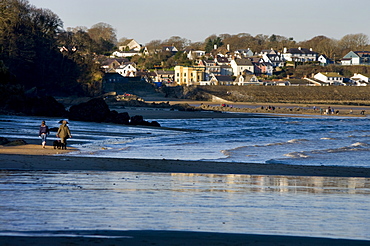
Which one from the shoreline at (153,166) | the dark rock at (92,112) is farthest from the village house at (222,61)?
the shoreline at (153,166)

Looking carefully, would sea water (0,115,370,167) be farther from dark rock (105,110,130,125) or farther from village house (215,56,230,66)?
village house (215,56,230,66)

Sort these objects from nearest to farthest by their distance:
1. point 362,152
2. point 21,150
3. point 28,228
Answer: point 28,228 → point 21,150 → point 362,152

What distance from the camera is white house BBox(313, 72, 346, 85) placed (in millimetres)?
Result: 113625

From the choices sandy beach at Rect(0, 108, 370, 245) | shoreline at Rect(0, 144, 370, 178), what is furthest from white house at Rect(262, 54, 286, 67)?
shoreline at Rect(0, 144, 370, 178)

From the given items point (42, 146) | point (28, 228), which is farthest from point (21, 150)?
point (28, 228)

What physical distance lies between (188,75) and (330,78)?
104ft

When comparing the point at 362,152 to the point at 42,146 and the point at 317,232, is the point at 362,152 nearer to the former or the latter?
the point at 42,146

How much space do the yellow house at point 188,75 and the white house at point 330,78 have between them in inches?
1048

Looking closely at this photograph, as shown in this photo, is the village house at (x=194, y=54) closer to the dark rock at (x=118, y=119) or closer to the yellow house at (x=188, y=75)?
the yellow house at (x=188, y=75)

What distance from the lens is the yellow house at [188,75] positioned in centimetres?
11431

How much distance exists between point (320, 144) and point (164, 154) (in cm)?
827

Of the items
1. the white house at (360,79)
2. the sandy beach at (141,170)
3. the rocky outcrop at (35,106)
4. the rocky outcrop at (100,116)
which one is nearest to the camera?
the sandy beach at (141,170)

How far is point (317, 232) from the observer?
596cm

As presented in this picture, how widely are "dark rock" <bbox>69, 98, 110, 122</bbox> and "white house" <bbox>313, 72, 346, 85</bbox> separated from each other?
88148 millimetres
